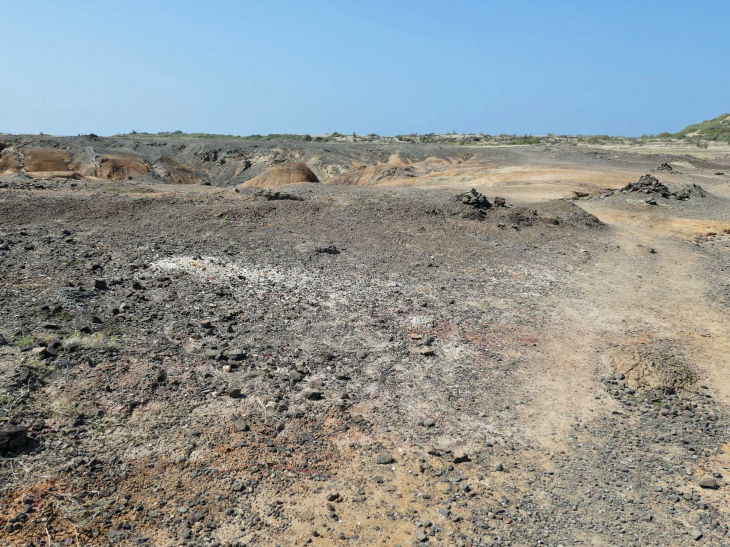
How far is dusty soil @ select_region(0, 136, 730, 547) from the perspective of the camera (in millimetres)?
3908

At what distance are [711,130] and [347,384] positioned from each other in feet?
191

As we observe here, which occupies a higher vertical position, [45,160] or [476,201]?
[45,160]

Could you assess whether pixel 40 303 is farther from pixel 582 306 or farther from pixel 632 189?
pixel 632 189

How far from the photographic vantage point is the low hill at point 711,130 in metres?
47.6

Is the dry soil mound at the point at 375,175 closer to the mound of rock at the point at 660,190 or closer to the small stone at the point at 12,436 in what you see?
the mound of rock at the point at 660,190

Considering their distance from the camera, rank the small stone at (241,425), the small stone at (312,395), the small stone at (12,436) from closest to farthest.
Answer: the small stone at (12,436) → the small stone at (241,425) → the small stone at (312,395)

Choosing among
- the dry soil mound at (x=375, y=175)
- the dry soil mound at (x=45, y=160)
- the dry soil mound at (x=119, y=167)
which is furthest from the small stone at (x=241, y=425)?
the dry soil mound at (x=45, y=160)

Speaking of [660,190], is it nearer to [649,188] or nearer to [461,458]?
[649,188]

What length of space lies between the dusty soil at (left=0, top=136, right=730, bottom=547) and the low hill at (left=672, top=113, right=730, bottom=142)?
147 feet

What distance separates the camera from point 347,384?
5719 mm

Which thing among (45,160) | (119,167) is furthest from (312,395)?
(45,160)

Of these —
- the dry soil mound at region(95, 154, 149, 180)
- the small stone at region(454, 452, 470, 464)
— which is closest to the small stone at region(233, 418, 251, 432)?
the small stone at region(454, 452, 470, 464)

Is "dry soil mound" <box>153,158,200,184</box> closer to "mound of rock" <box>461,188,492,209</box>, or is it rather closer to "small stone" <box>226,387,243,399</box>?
"mound of rock" <box>461,188,492,209</box>

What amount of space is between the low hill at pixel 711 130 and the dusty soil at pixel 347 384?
1763 inches
